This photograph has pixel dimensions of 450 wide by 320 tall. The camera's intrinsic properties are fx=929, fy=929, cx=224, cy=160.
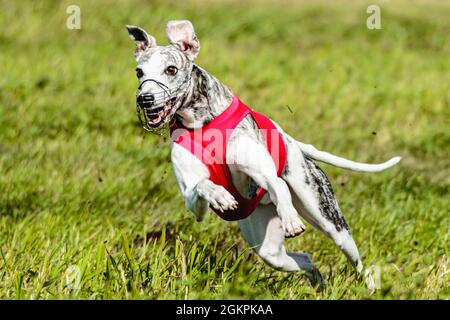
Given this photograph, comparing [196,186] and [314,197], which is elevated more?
[196,186]

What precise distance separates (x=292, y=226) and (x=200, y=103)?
868mm

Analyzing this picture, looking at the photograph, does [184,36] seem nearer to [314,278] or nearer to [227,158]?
[227,158]

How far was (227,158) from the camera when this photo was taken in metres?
4.97

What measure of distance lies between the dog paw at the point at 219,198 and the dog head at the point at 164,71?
0.42 metres

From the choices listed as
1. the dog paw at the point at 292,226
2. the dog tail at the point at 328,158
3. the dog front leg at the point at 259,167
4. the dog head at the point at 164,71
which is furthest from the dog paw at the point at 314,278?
the dog head at the point at 164,71

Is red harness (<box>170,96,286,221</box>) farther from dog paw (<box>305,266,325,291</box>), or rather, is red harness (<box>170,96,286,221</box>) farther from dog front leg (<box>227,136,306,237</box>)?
dog paw (<box>305,266,325,291</box>)

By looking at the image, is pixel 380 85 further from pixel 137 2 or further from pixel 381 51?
pixel 137 2

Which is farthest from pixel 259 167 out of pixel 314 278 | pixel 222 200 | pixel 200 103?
pixel 314 278

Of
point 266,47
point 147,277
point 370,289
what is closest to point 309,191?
point 370,289

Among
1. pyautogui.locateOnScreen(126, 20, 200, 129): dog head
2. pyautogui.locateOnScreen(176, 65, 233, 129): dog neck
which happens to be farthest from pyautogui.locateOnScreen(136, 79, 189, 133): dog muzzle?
pyautogui.locateOnScreen(176, 65, 233, 129): dog neck

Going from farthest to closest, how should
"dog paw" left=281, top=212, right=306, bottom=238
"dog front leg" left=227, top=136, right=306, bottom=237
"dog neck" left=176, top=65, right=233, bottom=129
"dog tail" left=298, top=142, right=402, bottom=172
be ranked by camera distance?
"dog tail" left=298, top=142, right=402, bottom=172, "dog neck" left=176, top=65, right=233, bottom=129, "dog front leg" left=227, top=136, right=306, bottom=237, "dog paw" left=281, top=212, right=306, bottom=238

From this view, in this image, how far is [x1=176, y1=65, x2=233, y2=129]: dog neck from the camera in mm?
5008

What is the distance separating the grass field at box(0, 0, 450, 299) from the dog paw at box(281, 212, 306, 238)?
0.37 metres

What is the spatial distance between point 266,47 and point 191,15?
6.31 feet
